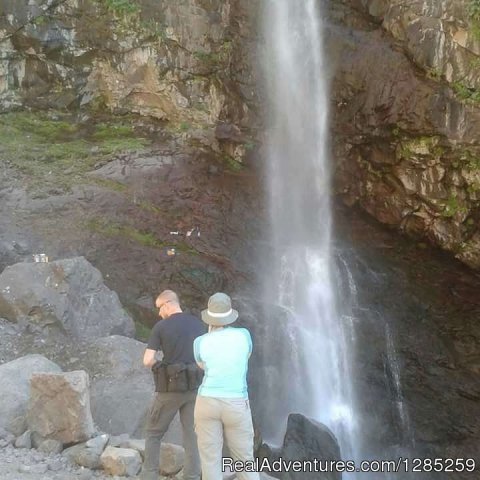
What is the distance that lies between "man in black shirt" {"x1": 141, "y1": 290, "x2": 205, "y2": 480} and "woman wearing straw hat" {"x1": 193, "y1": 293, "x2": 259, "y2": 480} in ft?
1.40

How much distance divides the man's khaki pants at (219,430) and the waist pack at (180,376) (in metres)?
0.41

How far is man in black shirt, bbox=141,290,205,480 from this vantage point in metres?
4.50

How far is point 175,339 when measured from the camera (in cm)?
451

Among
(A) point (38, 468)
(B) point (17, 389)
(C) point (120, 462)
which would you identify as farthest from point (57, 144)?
(C) point (120, 462)

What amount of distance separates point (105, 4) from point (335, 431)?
Result: 12.6m

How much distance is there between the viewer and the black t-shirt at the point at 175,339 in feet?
14.8

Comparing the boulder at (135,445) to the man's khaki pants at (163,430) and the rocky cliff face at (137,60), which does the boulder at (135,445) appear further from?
the rocky cliff face at (137,60)

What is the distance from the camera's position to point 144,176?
45.8 ft

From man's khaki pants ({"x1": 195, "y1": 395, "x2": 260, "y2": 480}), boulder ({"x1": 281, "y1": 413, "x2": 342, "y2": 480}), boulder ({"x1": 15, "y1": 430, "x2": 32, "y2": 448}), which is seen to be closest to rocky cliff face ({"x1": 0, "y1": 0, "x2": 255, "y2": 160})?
boulder ({"x1": 281, "y1": 413, "x2": 342, "y2": 480})

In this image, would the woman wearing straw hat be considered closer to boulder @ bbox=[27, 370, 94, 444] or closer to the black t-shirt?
the black t-shirt

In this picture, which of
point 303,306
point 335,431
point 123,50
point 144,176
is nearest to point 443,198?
point 303,306

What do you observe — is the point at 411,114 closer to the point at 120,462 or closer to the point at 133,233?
the point at 133,233

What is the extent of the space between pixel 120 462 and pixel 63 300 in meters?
3.65

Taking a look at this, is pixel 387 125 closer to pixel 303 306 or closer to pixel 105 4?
pixel 303 306
